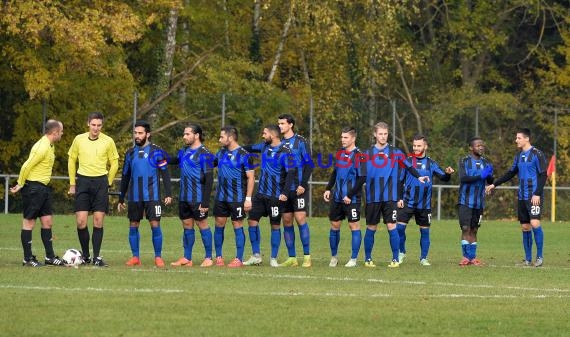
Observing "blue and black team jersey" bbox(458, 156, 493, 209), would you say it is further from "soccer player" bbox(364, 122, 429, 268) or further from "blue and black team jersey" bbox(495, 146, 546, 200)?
"soccer player" bbox(364, 122, 429, 268)

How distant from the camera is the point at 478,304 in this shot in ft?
46.5

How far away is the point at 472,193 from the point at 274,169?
3.20 metres

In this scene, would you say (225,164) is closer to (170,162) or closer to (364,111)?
(170,162)

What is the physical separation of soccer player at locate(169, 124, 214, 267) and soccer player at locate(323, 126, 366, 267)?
1693 mm

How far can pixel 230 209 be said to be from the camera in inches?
752

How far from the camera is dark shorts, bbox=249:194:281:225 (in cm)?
1906

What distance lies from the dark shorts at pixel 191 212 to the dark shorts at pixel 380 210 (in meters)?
2.32

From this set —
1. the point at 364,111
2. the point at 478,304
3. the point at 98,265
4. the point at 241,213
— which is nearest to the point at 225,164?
the point at 241,213

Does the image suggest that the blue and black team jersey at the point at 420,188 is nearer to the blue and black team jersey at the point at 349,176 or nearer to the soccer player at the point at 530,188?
the soccer player at the point at 530,188

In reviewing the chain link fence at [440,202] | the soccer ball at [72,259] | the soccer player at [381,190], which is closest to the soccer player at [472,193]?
the soccer player at [381,190]

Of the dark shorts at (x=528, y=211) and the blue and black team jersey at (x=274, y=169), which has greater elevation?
the blue and black team jersey at (x=274, y=169)

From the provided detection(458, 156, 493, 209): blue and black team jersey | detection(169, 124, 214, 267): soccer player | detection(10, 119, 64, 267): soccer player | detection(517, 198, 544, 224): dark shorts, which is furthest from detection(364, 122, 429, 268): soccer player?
detection(10, 119, 64, 267): soccer player

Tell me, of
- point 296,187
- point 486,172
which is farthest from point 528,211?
point 296,187

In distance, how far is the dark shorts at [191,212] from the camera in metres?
18.9
